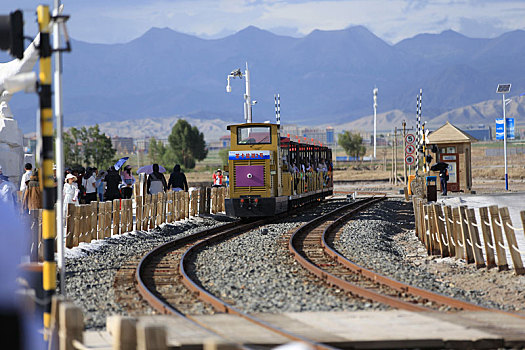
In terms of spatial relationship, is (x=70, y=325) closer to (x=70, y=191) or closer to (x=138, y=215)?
(x=70, y=191)

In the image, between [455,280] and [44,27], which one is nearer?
[44,27]

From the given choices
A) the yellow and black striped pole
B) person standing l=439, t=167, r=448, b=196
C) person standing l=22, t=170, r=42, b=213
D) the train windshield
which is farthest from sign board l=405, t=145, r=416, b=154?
the yellow and black striped pole

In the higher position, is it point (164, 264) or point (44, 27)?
point (44, 27)

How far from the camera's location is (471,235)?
14.6 meters

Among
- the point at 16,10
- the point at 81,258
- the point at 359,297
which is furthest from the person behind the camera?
the point at 81,258

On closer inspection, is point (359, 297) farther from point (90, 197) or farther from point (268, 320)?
point (90, 197)

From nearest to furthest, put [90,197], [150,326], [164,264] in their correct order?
[150,326] → [164,264] → [90,197]

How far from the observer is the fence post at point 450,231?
15750 millimetres

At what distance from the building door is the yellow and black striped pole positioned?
105ft

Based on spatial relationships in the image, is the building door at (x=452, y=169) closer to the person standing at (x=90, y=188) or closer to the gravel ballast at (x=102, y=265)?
the gravel ballast at (x=102, y=265)

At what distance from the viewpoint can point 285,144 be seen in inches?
1104

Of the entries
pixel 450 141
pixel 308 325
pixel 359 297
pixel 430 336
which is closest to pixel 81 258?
pixel 359 297

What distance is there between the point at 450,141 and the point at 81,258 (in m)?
24.9

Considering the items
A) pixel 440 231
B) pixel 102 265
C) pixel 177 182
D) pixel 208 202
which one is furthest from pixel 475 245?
pixel 208 202
